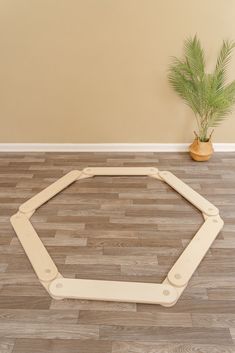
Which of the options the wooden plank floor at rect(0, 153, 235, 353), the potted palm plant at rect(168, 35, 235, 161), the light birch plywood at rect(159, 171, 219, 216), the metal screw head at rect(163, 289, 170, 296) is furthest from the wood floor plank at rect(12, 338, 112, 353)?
the potted palm plant at rect(168, 35, 235, 161)

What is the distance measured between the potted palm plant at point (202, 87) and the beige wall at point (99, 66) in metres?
0.08

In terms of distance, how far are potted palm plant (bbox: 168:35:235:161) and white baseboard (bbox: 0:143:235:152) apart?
0.73 feet

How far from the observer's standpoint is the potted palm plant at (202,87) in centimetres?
209

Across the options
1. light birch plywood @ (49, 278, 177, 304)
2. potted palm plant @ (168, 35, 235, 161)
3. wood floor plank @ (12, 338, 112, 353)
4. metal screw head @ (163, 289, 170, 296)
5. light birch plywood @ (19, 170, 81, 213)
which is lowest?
light birch plywood @ (19, 170, 81, 213)

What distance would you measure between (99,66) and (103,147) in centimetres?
67

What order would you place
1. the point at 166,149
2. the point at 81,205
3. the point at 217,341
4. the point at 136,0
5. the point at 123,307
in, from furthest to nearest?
the point at 166,149 → the point at 136,0 → the point at 81,205 → the point at 123,307 → the point at 217,341

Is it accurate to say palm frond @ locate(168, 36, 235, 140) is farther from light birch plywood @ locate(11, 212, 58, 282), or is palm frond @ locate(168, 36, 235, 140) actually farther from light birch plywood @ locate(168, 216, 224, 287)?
light birch plywood @ locate(11, 212, 58, 282)

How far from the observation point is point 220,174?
2258mm

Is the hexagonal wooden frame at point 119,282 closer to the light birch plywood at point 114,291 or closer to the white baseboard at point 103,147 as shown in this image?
the light birch plywood at point 114,291

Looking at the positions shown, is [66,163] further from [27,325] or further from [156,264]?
[27,325]

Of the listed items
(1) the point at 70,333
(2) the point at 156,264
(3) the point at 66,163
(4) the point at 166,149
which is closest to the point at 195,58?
(4) the point at 166,149

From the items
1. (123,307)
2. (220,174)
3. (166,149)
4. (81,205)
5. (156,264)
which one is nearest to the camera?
(123,307)

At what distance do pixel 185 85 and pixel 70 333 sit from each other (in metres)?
1.75

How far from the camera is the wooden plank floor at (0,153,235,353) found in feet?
3.92
